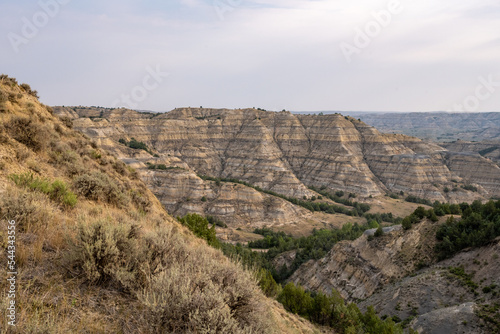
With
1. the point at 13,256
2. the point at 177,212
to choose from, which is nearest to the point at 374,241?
the point at 13,256

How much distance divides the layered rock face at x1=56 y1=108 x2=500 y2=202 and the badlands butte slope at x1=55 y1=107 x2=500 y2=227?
0.31 m

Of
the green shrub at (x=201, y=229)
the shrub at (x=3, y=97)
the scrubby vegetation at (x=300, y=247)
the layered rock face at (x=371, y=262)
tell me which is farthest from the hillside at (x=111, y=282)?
the scrubby vegetation at (x=300, y=247)

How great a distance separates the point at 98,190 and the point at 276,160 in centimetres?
7844

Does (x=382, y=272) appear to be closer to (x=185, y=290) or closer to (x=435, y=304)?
(x=435, y=304)

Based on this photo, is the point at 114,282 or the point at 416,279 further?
the point at 416,279

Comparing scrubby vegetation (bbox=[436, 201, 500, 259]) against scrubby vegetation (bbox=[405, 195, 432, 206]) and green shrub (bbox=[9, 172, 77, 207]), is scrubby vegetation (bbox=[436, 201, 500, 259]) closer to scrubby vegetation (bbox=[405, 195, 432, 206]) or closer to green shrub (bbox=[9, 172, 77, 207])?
green shrub (bbox=[9, 172, 77, 207])

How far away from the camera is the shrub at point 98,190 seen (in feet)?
27.5

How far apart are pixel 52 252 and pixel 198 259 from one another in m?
2.39

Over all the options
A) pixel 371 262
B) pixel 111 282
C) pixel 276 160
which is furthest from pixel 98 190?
pixel 276 160

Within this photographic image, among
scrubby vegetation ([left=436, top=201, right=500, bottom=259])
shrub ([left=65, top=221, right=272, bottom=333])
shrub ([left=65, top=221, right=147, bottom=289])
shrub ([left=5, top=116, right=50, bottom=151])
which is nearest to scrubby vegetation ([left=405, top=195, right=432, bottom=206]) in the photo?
scrubby vegetation ([left=436, top=201, right=500, bottom=259])

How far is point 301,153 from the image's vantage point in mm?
93500

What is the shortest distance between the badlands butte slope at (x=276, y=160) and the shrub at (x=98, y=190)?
154 ft

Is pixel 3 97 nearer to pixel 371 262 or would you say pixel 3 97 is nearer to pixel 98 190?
pixel 98 190

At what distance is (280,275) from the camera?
34344 millimetres
